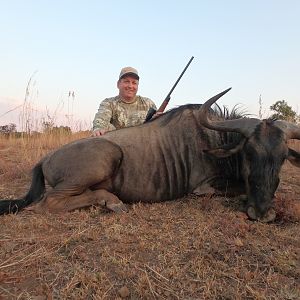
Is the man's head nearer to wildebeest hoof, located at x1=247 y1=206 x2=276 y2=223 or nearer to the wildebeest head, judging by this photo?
the wildebeest head

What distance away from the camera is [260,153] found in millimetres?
3859

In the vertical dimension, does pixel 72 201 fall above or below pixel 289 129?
below

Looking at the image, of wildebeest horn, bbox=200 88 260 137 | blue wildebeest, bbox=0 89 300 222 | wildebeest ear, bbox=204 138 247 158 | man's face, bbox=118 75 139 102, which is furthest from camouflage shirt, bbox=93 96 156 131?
wildebeest ear, bbox=204 138 247 158

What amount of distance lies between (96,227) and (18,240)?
2.08ft

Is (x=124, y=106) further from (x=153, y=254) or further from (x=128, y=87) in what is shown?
(x=153, y=254)

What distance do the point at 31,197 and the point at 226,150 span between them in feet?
6.97

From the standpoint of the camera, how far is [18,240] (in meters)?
3.12

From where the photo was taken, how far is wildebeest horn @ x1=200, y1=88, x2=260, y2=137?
412 centimetres

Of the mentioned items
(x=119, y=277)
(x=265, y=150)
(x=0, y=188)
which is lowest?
(x=0, y=188)

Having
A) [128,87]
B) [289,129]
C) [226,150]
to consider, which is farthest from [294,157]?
[128,87]

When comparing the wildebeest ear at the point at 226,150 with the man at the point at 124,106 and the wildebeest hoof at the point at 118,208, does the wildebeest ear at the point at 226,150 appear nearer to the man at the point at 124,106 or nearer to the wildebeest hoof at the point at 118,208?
the wildebeest hoof at the point at 118,208

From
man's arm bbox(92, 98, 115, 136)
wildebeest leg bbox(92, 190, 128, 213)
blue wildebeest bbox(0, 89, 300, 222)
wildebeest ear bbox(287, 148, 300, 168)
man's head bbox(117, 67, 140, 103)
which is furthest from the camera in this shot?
man's head bbox(117, 67, 140, 103)

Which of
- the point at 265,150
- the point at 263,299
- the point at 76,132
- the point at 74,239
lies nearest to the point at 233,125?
the point at 265,150

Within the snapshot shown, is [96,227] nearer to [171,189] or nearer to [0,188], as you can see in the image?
[171,189]
